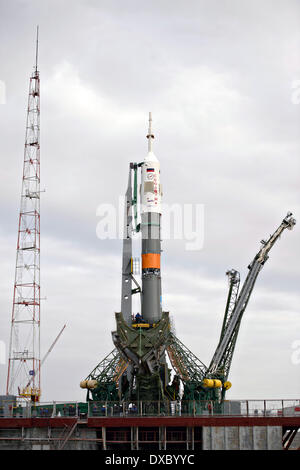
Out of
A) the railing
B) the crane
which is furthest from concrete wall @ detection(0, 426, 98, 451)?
the crane

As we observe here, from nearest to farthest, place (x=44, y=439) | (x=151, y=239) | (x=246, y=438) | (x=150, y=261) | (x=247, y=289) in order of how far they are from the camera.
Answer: (x=246, y=438) < (x=44, y=439) < (x=150, y=261) < (x=151, y=239) < (x=247, y=289)

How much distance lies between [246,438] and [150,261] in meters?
22.6

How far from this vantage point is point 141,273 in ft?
239

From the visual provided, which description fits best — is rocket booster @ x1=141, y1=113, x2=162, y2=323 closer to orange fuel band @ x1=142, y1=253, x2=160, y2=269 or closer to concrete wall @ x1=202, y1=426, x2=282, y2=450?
orange fuel band @ x1=142, y1=253, x2=160, y2=269

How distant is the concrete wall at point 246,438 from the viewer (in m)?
57.1

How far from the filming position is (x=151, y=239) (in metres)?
72.4

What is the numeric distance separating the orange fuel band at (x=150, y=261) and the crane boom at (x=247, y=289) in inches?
546

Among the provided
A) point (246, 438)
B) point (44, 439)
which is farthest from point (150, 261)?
point (246, 438)

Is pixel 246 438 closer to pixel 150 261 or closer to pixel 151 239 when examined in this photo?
pixel 150 261

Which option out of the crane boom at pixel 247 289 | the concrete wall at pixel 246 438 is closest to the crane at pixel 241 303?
the crane boom at pixel 247 289

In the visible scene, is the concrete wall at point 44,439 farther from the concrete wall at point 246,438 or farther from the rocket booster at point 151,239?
the rocket booster at point 151,239

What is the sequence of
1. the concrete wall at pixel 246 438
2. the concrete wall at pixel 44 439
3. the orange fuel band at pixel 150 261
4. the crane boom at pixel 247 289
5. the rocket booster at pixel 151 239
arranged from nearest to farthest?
the concrete wall at pixel 246 438
the concrete wall at pixel 44 439
the rocket booster at pixel 151 239
the orange fuel band at pixel 150 261
the crane boom at pixel 247 289
